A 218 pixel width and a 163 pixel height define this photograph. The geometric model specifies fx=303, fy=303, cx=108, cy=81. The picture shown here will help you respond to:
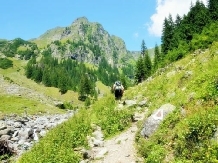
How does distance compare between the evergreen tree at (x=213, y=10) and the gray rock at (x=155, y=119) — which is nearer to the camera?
the gray rock at (x=155, y=119)

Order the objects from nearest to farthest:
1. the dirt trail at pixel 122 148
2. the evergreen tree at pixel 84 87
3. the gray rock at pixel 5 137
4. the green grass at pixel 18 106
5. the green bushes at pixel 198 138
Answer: the green bushes at pixel 198 138, the dirt trail at pixel 122 148, the gray rock at pixel 5 137, the green grass at pixel 18 106, the evergreen tree at pixel 84 87

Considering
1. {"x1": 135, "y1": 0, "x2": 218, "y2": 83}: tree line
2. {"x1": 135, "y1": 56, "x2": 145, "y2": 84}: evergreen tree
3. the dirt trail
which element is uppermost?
{"x1": 135, "y1": 0, "x2": 218, "y2": 83}: tree line

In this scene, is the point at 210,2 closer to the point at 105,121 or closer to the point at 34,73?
the point at 105,121

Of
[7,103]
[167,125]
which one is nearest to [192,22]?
[7,103]

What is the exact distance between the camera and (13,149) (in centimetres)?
2788

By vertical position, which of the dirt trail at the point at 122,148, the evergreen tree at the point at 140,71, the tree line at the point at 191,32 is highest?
the tree line at the point at 191,32

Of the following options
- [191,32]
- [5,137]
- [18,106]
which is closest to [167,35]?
[191,32]

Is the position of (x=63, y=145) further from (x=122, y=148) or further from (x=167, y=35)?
(x=167, y=35)

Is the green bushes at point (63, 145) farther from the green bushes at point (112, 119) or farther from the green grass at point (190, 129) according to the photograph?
the green grass at point (190, 129)

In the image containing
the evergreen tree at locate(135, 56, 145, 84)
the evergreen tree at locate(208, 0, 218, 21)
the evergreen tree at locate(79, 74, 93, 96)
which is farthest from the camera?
the evergreen tree at locate(79, 74, 93, 96)

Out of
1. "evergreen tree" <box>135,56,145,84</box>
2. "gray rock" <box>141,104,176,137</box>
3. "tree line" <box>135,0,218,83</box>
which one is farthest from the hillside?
"evergreen tree" <box>135,56,145,84</box>

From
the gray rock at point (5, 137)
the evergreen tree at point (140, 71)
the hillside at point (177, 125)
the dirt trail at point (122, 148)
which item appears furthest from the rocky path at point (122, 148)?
the evergreen tree at point (140, 71)

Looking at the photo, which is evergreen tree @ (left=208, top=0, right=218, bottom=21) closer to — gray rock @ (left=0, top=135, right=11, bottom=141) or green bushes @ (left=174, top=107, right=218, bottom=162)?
gray rock @ (left=0, top=135, right=11, bottom=141)

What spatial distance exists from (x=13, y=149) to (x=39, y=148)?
7565 millimetres
